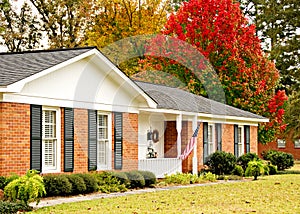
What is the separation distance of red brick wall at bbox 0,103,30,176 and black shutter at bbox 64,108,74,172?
5.73 ft

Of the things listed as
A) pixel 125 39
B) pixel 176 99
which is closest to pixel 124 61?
pixel 125 39

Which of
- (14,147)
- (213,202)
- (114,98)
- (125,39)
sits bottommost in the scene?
(213,202)

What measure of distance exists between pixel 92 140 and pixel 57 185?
336 centimetres

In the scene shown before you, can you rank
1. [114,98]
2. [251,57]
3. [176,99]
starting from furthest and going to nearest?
[251,57], [176,99], [114,98]

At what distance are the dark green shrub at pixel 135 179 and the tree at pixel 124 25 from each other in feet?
70.2

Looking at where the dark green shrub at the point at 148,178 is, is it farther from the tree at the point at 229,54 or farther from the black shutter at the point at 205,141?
the tree at the point at 229,54

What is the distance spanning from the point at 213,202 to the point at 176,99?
11741mm

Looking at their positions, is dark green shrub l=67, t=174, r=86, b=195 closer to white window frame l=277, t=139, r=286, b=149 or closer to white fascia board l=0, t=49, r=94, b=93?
Answer: white fascia board l=0, t=49, r=94, b=93

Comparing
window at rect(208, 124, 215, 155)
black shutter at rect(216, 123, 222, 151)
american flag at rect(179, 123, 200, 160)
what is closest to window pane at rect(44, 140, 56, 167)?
american flag at rect(179, 123, 200, 160)

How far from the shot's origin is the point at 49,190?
55.1 ft

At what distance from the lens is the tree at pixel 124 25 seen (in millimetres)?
41719

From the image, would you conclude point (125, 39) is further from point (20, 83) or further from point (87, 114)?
point (20, 83)

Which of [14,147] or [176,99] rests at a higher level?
[176,99]

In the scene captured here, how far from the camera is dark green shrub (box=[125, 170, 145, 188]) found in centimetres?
2027
